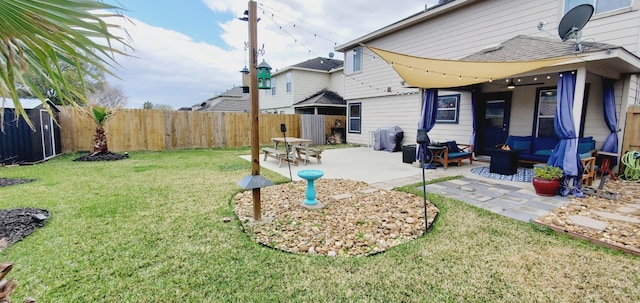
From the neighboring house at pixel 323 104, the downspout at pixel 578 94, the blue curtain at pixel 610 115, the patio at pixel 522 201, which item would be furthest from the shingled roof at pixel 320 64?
the downspout at pixel 578 94

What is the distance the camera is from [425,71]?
5.72m

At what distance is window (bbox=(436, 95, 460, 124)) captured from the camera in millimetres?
9109

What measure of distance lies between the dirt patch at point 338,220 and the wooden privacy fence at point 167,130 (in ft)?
25.9

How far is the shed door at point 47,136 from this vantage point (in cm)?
791

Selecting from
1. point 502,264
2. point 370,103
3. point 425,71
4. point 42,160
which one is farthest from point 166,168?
point 370,103

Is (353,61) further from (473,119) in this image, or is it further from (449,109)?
(473,119)

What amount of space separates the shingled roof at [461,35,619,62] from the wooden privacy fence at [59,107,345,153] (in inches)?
362

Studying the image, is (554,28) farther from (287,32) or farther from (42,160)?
(42,160)

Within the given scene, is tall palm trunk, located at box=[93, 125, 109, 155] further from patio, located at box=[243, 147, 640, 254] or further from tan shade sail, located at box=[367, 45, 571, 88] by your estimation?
tan shade sail, located at box=[367, 45, 571, 88]

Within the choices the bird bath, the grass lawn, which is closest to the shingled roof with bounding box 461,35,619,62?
the grass lawn

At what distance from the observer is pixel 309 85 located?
1766cm

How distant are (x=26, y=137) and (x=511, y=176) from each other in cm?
1189

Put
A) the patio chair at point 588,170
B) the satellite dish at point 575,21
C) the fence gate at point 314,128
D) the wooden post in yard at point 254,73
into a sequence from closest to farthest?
1. the wooden post in yard at point 254,73
2. the satellite dish at point 575,21
3. the patio chair at point 588,170
4. the fence gate at point 314,128

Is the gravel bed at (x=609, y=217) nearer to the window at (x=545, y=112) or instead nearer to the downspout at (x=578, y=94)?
the downspout at (x=578, y=94)
